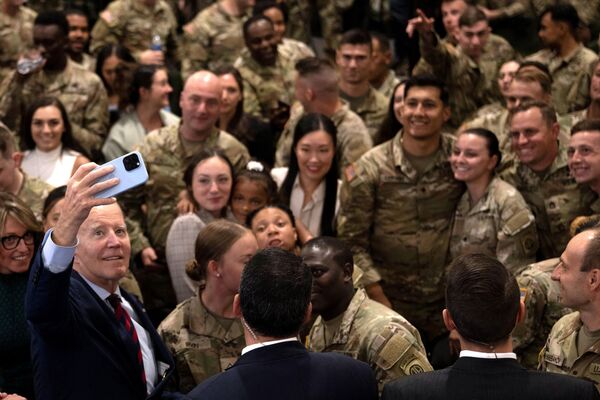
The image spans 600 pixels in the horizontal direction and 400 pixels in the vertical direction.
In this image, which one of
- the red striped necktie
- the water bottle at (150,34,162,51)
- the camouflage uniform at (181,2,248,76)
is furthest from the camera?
the camouflage uniform at (181,2,248,76)

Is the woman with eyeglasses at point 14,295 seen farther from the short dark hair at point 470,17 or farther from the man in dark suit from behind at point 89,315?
the short dark hair at point 470,17

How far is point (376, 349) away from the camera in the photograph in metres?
3.97

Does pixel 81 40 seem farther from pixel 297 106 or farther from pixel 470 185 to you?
pixel 470 185

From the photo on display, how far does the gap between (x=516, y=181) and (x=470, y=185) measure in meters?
0.41

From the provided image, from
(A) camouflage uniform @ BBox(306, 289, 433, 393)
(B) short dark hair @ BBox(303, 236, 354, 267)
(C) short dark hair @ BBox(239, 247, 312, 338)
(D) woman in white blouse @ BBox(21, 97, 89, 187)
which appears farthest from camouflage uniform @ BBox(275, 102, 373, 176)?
(C) short dark hair @ BBox(239, 247, 312, 338)

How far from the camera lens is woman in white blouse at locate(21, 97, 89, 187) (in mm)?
6391

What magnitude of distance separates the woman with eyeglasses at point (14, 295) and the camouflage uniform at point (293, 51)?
4.40 m

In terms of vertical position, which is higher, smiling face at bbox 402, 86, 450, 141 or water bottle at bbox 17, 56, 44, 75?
water bottle at bbox 17, 56, 44, 75

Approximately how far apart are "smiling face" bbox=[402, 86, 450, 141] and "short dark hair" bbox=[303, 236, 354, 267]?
5.17ft

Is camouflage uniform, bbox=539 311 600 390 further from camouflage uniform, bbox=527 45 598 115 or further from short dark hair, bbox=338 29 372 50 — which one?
short dark hair, bbox=338 29 372 50

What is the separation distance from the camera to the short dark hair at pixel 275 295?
3.19 meters

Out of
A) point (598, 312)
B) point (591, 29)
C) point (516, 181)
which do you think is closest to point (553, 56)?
point (591, 29)

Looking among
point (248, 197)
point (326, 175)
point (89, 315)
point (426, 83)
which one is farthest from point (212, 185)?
point (89, 315)

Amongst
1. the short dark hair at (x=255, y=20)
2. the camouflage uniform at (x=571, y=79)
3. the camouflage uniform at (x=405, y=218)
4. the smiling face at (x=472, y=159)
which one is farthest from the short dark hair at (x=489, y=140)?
the short dark hair at (x=255, y=20)
